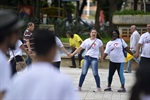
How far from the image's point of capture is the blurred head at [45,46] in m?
4.26

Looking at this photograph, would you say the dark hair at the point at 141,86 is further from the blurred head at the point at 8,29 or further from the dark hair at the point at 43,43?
the blurred head at the point at 8,29

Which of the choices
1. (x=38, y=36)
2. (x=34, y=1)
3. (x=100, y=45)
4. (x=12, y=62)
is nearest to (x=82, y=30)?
(x=34, y=1)

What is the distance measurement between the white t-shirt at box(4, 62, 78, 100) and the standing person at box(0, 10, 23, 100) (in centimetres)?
51

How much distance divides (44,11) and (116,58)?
2902 centimetres

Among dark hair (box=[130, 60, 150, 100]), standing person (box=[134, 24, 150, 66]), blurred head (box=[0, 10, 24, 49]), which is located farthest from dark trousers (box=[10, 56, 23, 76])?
dark hair (box=[130, 60, 150, 100])

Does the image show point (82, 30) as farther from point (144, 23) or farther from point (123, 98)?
point (123, 98)

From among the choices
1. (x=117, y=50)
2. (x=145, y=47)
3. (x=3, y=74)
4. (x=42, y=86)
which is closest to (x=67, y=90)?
(x=42, y=86)

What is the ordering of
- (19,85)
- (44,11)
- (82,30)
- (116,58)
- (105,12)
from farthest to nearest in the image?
(105,12) → (44,11) → (82,30) → (116,58) → (19,85)

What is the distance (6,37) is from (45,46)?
42 cm

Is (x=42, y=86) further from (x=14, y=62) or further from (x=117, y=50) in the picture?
(x=117, y=50)

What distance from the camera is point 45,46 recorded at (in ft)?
14.1

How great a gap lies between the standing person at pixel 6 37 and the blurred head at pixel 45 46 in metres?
0.25

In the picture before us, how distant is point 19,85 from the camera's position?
4.06 m

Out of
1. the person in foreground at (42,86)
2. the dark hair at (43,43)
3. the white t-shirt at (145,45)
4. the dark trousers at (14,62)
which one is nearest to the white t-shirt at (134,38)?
the white t-shirt at (145,45)
